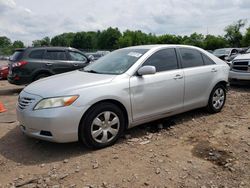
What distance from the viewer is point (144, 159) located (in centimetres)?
371

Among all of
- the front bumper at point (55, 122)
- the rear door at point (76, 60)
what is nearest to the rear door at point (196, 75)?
the front bumper at point (55, 122)

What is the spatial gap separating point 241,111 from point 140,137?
2826 mm

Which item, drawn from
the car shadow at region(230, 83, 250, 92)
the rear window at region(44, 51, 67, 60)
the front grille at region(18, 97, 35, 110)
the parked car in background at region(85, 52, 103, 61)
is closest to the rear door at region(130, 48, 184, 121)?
the front grille at region(18, 97, 35, 110)

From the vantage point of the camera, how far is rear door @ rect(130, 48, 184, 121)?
4320 mm

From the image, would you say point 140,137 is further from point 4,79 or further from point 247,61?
point 4,79

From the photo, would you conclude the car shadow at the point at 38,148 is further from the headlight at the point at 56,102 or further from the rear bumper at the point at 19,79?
the rear bumper at the point at 19,79

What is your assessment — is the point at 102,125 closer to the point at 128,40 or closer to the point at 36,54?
the point at 36,54

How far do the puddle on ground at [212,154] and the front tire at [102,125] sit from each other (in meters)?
1.20

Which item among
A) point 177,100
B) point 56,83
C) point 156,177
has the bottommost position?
point 156,177

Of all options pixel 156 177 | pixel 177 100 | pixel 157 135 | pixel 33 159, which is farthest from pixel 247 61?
pixel 33 159

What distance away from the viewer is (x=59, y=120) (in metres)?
3.66

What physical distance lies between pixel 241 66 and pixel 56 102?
23.3 ft

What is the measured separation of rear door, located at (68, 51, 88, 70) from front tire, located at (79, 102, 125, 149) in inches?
246

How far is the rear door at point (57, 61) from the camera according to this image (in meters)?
9.47
